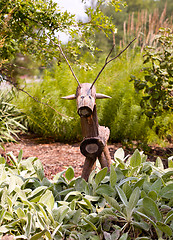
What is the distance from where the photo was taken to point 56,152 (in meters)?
3.29

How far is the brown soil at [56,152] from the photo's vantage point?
2.75 meters

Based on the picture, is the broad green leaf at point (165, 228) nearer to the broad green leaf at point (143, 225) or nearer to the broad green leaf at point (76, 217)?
the broad green leaf at point (143, 225)

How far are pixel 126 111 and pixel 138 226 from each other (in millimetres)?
2470

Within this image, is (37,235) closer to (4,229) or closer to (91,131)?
(4,229)

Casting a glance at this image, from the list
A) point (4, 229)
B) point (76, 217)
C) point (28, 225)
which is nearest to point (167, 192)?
point (76, 217)

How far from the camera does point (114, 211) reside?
4.76 feet

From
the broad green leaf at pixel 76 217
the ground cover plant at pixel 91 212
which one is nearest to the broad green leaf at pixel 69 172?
the ground cover plant at pixel 91 212

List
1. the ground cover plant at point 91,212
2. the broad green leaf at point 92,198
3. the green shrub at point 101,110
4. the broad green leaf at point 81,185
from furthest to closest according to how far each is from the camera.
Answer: the green shrub at point 101,110
the broad green leaf at point 81,185
the broad green leaf at point 92,198
the ground cover plant at point 91,212

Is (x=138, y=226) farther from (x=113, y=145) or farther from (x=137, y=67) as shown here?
(x=137, y=67)

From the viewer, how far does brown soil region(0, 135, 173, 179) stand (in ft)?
9.01

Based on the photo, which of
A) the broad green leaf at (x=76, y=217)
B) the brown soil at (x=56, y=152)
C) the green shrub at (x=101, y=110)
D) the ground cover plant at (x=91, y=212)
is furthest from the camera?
the green shrub at (x=101, y=110)

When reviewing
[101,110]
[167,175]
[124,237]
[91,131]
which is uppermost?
[101,110]

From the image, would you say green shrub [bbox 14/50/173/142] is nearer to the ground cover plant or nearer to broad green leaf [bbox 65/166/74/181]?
broad green leaf [bbox 65/166/74/181]

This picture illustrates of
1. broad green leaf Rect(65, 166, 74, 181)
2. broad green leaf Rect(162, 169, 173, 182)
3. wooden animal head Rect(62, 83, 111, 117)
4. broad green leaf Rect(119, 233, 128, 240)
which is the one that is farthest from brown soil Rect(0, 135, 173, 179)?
broad green leaf Rect(119, 233, 128, 240)
